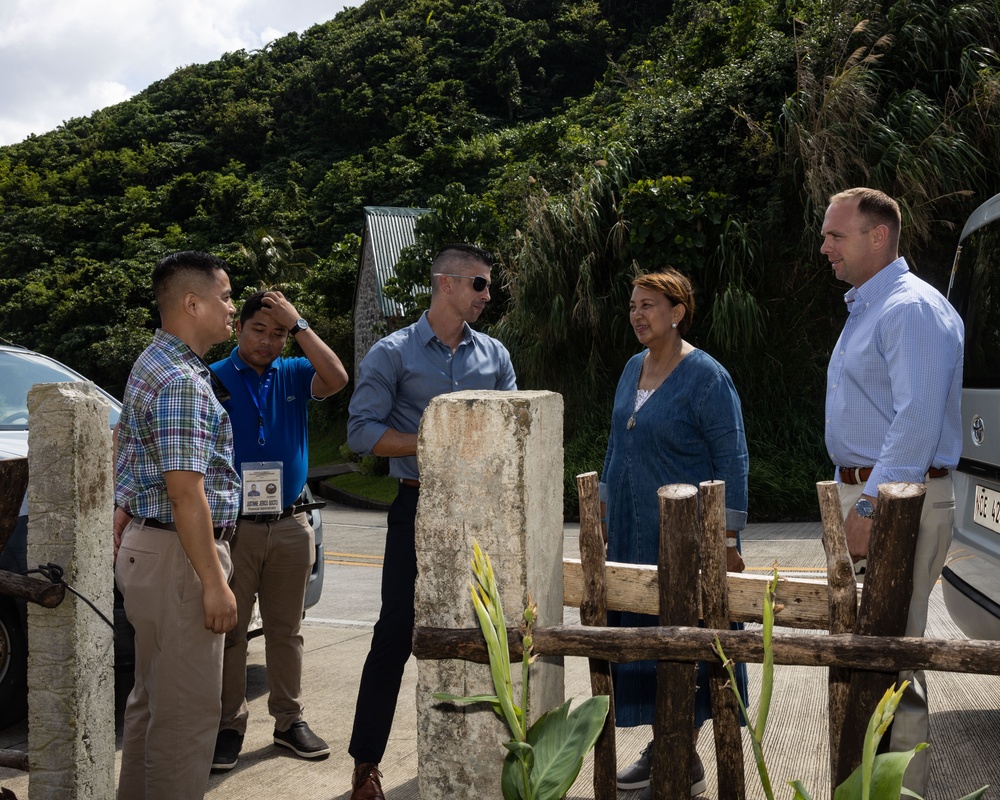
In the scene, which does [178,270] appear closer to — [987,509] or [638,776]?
[638,776]

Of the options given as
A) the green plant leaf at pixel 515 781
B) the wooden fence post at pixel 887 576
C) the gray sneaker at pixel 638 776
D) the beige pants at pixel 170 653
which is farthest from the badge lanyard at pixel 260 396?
the wooden fence post at pixel 887 576

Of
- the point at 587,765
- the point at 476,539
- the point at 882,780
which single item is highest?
the point at 476,539

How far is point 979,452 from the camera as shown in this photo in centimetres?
385

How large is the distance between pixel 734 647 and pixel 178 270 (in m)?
2.07

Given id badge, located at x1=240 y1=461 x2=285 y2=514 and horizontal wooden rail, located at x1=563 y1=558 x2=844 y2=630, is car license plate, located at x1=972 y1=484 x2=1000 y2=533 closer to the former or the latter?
horizontal wooden rail, located at x1=563 y1=558 x2=844 y2=630

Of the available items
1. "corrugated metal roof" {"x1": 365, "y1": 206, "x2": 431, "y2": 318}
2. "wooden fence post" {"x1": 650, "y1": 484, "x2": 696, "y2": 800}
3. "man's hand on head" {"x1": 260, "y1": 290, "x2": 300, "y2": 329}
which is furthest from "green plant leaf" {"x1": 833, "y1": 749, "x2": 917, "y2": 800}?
"corrugated metal roof" {"x1": 365, "y1": 206, "x2": 431, "y2": 318}

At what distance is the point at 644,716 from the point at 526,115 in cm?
6043

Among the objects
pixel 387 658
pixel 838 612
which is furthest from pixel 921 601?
pixel 387 658

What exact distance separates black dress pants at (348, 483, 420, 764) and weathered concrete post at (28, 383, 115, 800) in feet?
3.00

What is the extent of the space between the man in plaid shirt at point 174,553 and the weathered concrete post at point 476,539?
842mm

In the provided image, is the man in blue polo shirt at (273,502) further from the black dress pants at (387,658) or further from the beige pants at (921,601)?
the beige pants at (921,601)

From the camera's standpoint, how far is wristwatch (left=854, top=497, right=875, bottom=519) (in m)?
2.96

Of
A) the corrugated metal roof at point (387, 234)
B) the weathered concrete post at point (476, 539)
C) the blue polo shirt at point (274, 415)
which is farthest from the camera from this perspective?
the corrugated metal roof at point (387, 234)

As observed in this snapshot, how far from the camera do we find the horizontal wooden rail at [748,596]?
2.65 meters
